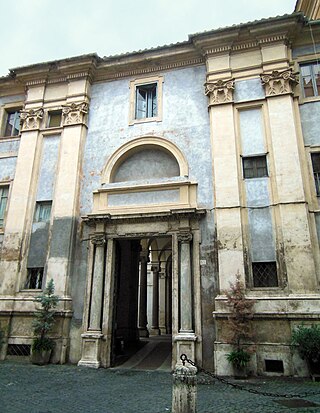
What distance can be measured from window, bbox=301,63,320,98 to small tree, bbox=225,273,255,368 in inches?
287

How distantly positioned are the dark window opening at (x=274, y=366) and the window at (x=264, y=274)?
2.10 metres

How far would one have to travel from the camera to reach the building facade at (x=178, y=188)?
10398mm

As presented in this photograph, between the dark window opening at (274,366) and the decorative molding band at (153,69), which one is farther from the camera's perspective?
the decorative molding band at (153,69)

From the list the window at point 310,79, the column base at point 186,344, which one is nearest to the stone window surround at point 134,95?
the window at point 310,79

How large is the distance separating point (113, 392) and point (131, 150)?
8457mm

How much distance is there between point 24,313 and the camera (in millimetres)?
11836

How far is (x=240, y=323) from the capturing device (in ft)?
31.4

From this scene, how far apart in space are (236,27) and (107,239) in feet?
29.3

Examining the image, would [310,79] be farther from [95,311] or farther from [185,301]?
[95,311]

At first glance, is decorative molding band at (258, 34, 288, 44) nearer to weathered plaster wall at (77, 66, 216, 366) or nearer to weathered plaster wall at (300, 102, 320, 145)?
weathered plaster wall at (77, 66, 216, 366)

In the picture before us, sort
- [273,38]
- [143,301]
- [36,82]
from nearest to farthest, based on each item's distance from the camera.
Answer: [273,38] → [36,82] → [143,301]

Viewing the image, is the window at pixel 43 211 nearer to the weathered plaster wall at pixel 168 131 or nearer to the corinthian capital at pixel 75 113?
the weathered plaster wall at pixel 168 131

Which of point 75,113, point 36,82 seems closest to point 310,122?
point 75,113

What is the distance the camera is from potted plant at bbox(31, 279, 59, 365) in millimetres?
10883
